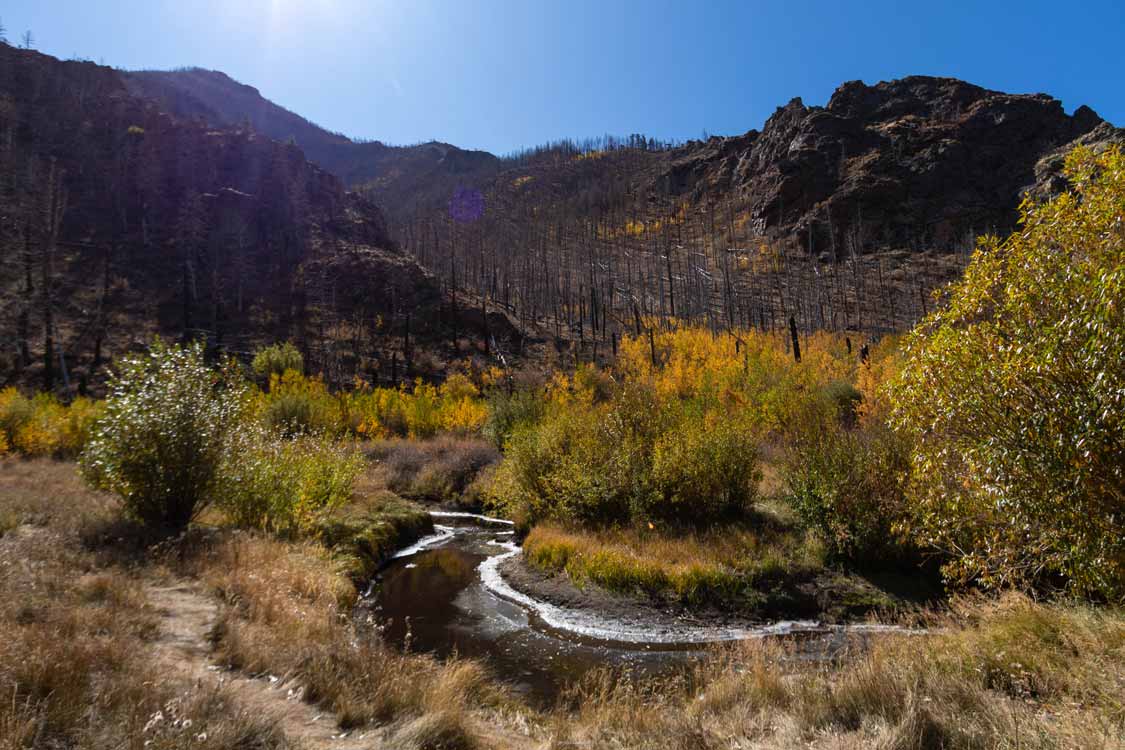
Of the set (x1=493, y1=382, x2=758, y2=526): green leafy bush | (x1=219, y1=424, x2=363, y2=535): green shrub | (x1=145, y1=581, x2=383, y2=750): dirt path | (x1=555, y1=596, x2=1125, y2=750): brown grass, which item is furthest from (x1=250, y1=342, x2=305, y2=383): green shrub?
(x1=555, y1=596, x2=1125, y2=750): brown grass

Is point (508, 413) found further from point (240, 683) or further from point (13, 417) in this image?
point (240, 683)

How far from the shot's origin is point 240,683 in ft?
21.4

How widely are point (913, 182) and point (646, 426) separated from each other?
12663cm

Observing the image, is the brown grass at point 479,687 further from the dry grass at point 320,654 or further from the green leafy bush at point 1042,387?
the green leafy bush at point 1042,387

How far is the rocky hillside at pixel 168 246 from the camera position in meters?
55.5

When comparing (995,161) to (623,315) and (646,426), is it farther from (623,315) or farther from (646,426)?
(646,426)

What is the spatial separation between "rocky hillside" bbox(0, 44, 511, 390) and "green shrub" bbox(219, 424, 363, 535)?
1691 inches

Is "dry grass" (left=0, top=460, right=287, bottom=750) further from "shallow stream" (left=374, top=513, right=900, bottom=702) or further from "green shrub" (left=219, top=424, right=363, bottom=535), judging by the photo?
"green shrub" (left=219, top=424, right=363, bottom=535)

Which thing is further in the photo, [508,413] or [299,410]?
[299,410]

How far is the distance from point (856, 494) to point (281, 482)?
54.1 feet

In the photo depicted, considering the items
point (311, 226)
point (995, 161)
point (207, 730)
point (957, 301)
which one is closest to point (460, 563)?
point (207, 730)

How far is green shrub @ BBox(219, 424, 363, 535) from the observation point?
46.4 feet

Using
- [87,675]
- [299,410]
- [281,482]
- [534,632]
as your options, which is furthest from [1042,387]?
[299,410]

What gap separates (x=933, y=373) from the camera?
316 inches
